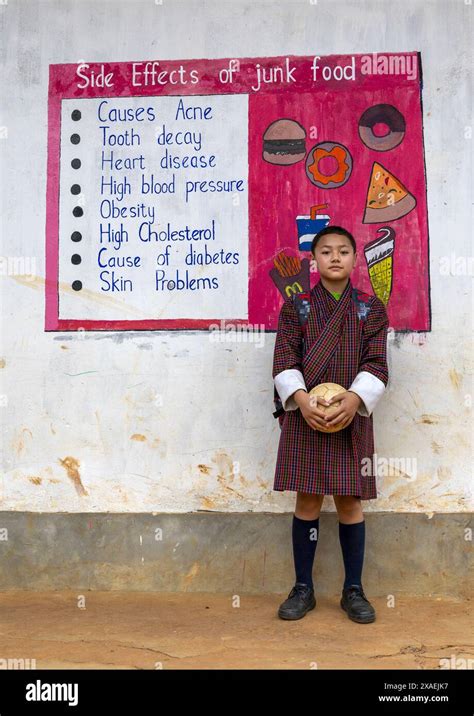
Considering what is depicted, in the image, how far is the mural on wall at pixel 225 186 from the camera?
13.1ft

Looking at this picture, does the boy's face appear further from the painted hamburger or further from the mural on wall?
the painted hamburger

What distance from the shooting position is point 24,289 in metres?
4.11

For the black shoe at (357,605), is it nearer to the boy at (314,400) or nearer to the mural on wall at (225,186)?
the boy at (314,400)

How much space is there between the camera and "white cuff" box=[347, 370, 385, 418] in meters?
3.44

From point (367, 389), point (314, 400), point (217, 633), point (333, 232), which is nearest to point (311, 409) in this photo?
point (314, 400)

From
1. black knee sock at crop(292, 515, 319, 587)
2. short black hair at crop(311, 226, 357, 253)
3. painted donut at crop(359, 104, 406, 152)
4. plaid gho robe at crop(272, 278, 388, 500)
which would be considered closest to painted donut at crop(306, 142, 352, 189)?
painted donut at crop(359, 104, 406, 152)

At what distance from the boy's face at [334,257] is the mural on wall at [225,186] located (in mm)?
329

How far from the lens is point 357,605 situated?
3.52 meters

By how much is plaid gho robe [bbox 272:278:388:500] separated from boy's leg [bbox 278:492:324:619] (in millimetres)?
174

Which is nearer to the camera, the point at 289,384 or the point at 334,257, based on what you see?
the point at 289,384

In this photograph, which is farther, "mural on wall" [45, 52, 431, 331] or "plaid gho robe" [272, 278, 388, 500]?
"mural on wall" [45, 52, 431, 331]

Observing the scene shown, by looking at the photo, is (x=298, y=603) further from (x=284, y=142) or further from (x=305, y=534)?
(x=284, y=142)

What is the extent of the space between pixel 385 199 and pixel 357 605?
6.68ft
